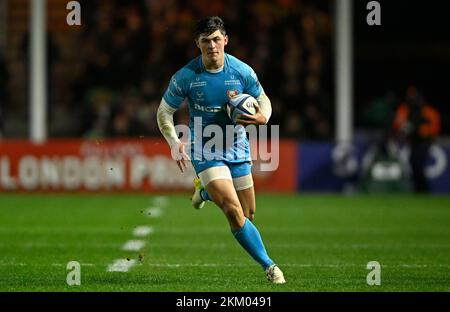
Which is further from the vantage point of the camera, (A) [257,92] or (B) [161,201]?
(B) [161,201]

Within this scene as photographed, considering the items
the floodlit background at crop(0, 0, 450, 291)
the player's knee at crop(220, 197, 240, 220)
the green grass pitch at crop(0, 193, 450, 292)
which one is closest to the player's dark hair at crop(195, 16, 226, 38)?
the player's knee at crop(220, 197, 240, 220)

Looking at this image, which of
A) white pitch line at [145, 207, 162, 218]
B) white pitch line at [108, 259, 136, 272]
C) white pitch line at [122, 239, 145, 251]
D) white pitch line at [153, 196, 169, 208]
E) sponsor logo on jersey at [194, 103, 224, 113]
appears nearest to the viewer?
sponsor logo on jersey at [194, 103, 224, 113]

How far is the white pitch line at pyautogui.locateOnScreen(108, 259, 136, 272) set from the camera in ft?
29.7

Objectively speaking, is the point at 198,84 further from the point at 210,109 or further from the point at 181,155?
the point at 181,155

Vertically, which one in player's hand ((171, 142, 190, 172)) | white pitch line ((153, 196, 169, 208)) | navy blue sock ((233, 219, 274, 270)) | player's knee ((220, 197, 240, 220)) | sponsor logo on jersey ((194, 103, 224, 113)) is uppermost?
sponsor logo on jersey ((194, 103, 224, 113))

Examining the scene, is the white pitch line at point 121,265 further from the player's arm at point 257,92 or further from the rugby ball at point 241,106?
the player's arm at point 257,92

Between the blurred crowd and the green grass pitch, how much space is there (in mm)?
2364

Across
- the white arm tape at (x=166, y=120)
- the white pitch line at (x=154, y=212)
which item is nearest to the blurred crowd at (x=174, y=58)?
the white pitch line at (x=154, y=212)

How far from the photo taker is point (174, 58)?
20.5 meters

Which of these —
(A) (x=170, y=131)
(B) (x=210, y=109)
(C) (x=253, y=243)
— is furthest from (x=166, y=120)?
(C) (x=253, y=243)

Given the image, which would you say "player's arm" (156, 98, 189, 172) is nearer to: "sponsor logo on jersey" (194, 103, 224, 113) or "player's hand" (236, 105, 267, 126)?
"sponsor logo on jersey" (194, 103, 224, 113)

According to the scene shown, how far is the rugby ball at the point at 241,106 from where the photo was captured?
26.7 ft

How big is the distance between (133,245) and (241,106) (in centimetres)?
347
